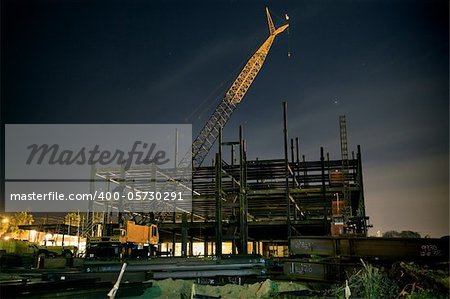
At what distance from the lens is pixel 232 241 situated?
29281 mm

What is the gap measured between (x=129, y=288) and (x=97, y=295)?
113 cm

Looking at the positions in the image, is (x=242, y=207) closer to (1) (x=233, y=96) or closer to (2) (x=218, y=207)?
(2) (x=218, y=207)

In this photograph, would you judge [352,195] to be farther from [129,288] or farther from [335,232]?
[129,288]

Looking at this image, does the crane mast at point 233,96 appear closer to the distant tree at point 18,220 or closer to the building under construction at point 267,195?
the building under construction at point 267,195

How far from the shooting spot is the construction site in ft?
38.5

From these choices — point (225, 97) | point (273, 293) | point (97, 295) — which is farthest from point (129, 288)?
point (225, 97)

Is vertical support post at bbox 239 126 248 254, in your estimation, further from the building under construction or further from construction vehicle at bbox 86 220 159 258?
construction vehicle at bbox 86 220 159 258

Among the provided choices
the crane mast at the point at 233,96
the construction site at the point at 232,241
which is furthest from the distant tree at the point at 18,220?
the crane mast at the point at 233,96

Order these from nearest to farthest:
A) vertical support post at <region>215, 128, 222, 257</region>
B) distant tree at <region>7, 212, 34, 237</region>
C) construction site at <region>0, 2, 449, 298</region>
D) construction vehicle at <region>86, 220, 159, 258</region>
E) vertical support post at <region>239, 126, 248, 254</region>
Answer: construction site at <region>0, 2, 449, 298</region> < construction vehicle at <region>86, 220, 159, 258</region> < vertical support post at <region>215, 128, 222, 257</region> < vertical support post at <region>239, 126, 248, 254</region> < distant tree at <region>7, 212, 34, 237</region>

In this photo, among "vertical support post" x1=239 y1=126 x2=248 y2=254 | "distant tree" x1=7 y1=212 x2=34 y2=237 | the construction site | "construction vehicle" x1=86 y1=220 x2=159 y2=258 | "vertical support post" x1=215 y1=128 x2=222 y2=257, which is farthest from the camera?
"distant tree" x1=7 y1=212 x2=34 y2=237

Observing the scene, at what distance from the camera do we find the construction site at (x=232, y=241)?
11727 millimetres

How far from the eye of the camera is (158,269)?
15711 millimetres

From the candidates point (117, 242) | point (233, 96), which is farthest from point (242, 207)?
point (233, 96)

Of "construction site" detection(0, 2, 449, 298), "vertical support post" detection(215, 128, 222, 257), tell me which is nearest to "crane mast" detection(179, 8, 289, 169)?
"construction site" detection(0, 2, 449, 298)
